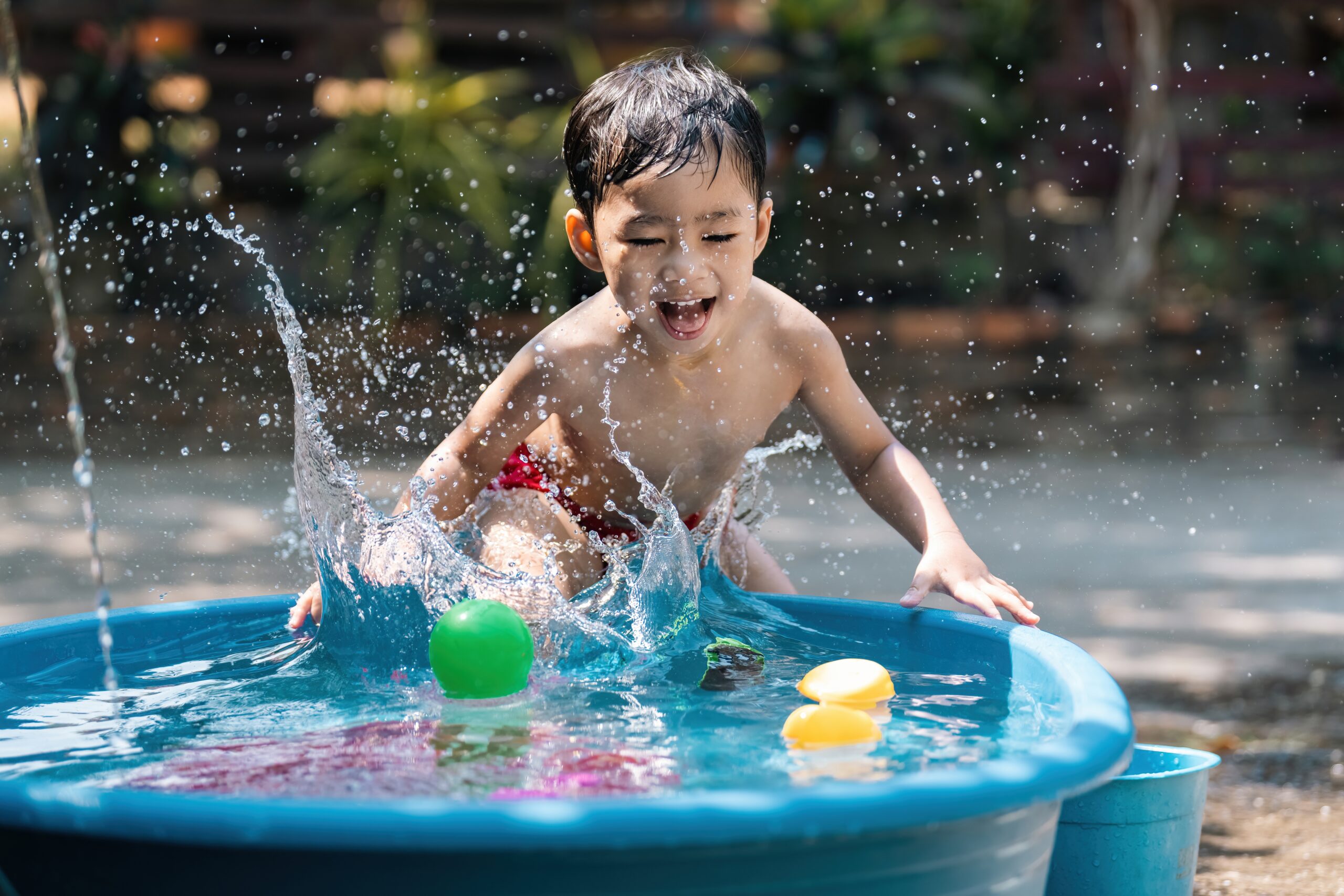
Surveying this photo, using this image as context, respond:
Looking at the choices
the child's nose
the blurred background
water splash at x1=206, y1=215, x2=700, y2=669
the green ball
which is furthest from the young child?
the blurred background

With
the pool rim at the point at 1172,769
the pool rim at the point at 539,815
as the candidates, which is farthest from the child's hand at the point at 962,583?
the pool rim at the point at 539,815

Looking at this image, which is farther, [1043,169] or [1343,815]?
[1043,169]

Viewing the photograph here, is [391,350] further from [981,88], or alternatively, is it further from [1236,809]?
[1236,809]

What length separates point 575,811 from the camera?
1.14m

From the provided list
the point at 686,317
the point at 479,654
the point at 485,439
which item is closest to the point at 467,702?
the point at 479,654

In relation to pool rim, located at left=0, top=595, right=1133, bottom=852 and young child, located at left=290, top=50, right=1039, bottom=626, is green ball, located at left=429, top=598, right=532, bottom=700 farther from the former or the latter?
pool rim, located at left=0, top=595, right=1133, bottom=852

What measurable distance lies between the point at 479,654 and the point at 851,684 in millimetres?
492

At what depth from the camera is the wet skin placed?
234 cm

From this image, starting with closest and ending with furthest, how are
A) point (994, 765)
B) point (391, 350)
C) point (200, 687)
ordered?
1. point (994, 765)
2. point (200, 687)
3. point (391, 350)

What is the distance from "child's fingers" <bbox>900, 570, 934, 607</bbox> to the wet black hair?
2.19 ft

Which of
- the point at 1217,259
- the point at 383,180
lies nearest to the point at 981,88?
the point at 1217,259

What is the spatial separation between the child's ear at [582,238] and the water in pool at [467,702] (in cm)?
20

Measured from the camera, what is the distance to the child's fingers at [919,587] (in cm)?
220

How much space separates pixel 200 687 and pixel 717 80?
1243mm
